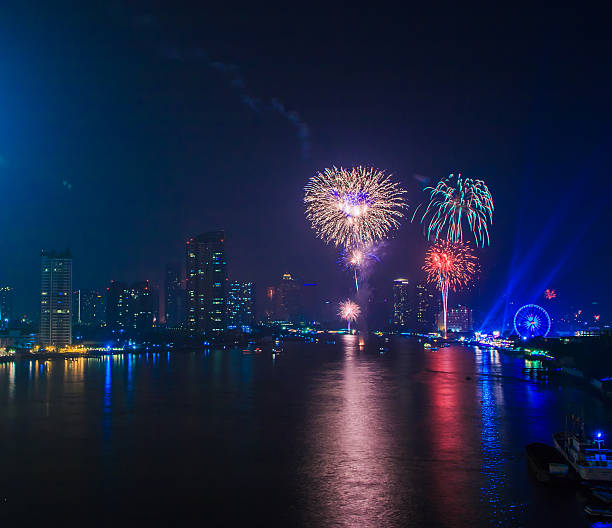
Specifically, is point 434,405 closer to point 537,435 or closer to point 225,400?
point 537,435

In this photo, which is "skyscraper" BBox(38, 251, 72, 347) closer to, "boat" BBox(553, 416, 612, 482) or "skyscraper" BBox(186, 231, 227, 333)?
"skyscraper" BBox(186, 231, 227, 333)

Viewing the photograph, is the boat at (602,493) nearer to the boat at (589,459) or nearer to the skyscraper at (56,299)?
the boat at (589,459)

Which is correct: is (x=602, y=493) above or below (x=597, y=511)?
above

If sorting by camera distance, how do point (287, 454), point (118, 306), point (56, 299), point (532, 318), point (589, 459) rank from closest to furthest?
point (589, 459) < point (287, 454) < point (532, 318) < point (56, 299) < point (118, 306)

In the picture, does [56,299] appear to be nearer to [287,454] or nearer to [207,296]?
[207,296]

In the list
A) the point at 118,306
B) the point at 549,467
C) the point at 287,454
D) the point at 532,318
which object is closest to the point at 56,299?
the point at 118,306

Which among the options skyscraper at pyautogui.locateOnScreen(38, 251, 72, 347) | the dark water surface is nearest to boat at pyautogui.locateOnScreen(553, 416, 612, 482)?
the dark water surface

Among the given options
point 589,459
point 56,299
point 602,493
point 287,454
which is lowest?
point 287,454
